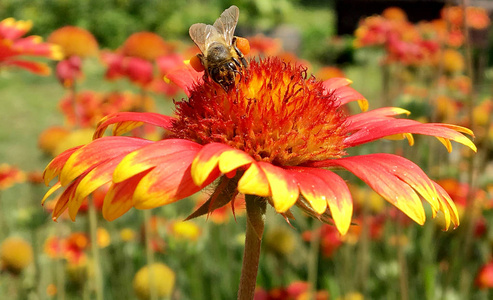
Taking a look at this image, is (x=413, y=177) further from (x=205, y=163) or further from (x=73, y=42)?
(x=73, y=42)

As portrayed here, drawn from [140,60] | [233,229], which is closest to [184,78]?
[140,60]

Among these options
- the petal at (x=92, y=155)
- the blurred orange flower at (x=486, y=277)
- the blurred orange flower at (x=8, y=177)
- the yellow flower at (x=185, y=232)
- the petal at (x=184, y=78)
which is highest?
the petal at (x=184, y=78)

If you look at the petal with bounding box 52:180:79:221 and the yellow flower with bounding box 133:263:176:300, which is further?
the yellow flower with bounding box 133:263:176:300

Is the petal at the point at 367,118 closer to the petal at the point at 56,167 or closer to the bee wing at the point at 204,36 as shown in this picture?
the bee wing at the point at 204,36

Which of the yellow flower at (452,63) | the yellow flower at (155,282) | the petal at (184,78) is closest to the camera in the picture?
the petal at (184,78)

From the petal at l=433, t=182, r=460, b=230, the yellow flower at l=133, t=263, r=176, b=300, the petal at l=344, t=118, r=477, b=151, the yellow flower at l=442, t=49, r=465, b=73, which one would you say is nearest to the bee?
the petal at l=344, t=118, r=477, b=151

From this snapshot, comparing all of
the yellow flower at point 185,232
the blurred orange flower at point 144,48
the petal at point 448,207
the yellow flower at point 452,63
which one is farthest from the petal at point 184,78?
the yellow flower at point 452,63

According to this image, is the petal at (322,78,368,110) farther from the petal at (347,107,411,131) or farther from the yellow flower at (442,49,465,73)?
the yellow flower at (442,49,465,73)
